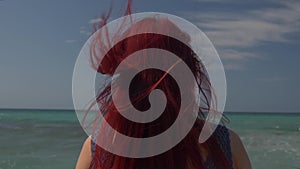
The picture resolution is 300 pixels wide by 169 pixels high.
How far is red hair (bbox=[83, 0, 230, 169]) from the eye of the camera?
1.04m

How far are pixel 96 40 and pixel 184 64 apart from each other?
21 centimetres

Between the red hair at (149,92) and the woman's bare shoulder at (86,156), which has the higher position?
the red hair at (149,92)

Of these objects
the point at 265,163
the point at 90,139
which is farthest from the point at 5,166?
the point at 90,139

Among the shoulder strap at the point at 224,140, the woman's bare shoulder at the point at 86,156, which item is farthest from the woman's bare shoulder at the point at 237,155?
the woman's bare shoulder at the point at 86,156

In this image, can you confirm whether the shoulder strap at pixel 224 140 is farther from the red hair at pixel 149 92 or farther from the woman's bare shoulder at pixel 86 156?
the woman's bare shoulder at pixel 86 156

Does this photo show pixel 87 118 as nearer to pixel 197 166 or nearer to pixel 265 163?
pixel 197 166

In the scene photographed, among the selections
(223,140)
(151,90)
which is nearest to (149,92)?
(151,90)

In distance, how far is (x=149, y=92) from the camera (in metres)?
1.02

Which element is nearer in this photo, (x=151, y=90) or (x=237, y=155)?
(x=151, y=90)

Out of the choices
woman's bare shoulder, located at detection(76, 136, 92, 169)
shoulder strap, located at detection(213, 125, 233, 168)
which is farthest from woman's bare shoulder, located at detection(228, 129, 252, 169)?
woman's bare shoulder, located at detection(76, 136, 92, 169)

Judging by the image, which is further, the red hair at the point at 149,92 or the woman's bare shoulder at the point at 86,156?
the woman's bare shoulder at the point at 86,156

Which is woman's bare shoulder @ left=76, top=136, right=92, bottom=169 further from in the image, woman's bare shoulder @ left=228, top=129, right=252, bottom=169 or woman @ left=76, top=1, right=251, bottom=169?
woman's bare shoulder @ left=228, top=129, right=252, bottom=169

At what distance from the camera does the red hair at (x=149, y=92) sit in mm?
1038

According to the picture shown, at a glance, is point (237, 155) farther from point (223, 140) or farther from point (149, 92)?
point (149, 92)
